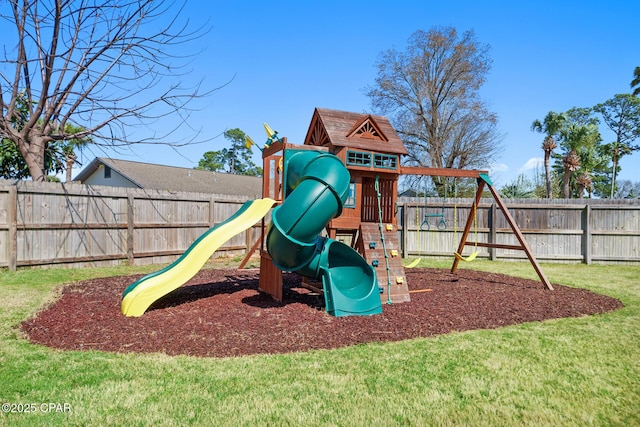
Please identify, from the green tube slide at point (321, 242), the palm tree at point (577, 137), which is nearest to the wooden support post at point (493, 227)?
the green tube slide at point (321, 242)

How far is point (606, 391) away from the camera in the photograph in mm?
3412

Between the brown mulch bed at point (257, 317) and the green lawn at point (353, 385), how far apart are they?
1.09 feet

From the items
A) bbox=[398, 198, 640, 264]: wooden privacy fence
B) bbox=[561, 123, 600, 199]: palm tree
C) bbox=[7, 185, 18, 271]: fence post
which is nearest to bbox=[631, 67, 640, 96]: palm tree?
bbox=[561, 123, 600, 199]: palm tree

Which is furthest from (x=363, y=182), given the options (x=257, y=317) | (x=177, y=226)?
(x=177, y=226)

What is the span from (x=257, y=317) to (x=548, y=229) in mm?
11037

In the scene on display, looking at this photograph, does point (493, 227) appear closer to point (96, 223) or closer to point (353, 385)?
point (353, 385)

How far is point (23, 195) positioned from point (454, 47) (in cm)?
2520

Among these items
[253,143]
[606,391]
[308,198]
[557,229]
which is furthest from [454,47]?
[606,391]

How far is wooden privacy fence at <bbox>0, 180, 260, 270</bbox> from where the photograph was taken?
29.1ft

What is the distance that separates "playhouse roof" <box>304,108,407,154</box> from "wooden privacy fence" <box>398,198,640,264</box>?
16.4 ft

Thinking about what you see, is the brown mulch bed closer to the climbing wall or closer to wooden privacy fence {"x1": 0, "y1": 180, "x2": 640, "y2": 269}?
the climbing wall

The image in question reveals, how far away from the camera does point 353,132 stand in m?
7.34

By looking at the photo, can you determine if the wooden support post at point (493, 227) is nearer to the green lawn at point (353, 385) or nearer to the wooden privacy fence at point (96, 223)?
the wooden privacy fence at point (96, 223)

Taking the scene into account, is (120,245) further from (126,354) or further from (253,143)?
(126,354)
